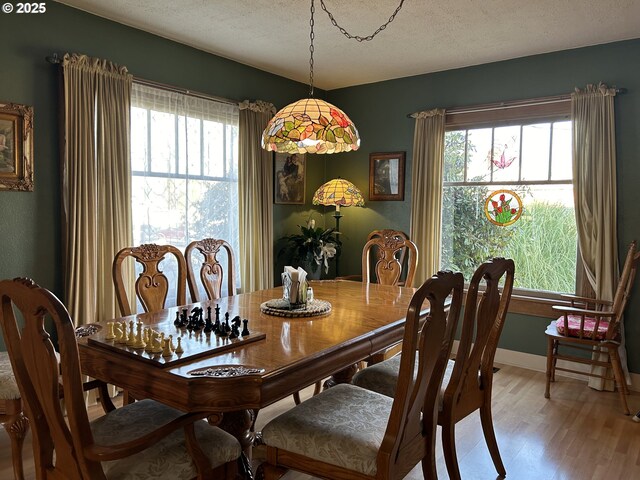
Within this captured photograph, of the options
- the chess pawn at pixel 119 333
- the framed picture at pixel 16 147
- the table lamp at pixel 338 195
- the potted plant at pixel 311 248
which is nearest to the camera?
the chess pawn at pixel 119 333

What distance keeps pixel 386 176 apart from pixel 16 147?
10.8 ft

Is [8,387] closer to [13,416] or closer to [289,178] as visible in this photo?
[13,416]

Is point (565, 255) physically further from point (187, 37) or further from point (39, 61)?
point (39, 61)

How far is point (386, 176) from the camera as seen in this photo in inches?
198

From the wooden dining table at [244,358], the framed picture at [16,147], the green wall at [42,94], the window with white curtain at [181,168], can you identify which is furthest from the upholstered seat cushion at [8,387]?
the window with white curtain at [181,168]

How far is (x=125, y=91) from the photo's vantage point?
3.43m

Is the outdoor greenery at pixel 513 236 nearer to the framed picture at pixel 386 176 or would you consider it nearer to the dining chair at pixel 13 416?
the framed picture at pixel 386 176

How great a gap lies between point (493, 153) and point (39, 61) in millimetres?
3648

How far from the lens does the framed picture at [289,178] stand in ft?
15.8

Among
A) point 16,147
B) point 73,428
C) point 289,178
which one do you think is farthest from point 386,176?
point 73,428

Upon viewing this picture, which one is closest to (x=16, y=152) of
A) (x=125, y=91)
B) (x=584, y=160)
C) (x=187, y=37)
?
(x=125, y=91)

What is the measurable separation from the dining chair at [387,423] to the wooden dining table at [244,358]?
196 mm

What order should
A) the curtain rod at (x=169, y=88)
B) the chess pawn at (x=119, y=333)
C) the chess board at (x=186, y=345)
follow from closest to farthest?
1. the chess board at (x=186, y=345)
2. the chess pawn at (x=119, y=333)
3. the curtain rod at (x=169, y=88)

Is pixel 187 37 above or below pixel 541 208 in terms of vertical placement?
above
